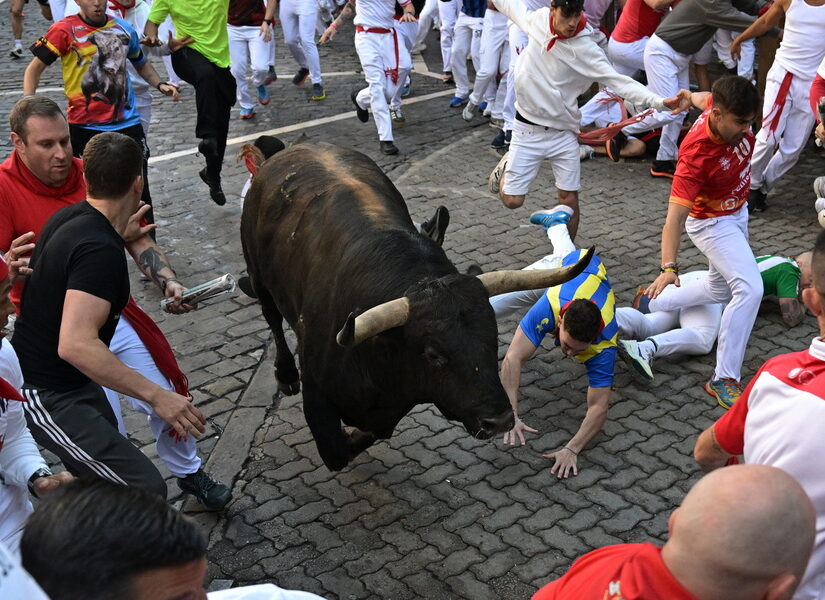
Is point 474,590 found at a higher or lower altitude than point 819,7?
lower

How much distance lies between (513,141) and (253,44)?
590 cm

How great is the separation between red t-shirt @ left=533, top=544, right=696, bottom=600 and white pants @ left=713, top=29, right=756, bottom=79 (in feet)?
30.5

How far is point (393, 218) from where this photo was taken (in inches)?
214

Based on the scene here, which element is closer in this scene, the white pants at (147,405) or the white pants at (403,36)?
the white pants at (147,405)

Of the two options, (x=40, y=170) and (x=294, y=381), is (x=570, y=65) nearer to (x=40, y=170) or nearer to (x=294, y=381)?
(x=294, y=381)

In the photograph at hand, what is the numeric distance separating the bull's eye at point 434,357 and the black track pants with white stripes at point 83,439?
1.38 m

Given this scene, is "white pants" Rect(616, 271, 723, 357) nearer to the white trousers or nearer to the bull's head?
the bull's head

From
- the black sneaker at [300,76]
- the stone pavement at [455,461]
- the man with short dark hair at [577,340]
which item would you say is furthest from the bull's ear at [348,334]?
the black sneaker at [300,76]

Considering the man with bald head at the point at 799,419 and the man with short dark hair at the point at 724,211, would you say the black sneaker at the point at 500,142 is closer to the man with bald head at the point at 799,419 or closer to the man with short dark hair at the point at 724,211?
the man with short dark hair at the point at 724,211

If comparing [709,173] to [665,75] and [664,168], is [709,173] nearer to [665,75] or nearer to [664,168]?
[664,168]

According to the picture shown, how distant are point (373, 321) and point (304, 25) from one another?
975 cm

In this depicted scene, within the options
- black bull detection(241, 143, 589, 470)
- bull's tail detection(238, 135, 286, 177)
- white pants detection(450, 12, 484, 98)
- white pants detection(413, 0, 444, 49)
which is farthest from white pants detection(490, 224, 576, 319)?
white pants detection(413, 0, 444, 49)

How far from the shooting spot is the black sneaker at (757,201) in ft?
29.2

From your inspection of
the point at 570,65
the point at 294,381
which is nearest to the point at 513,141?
the point at 570,65
